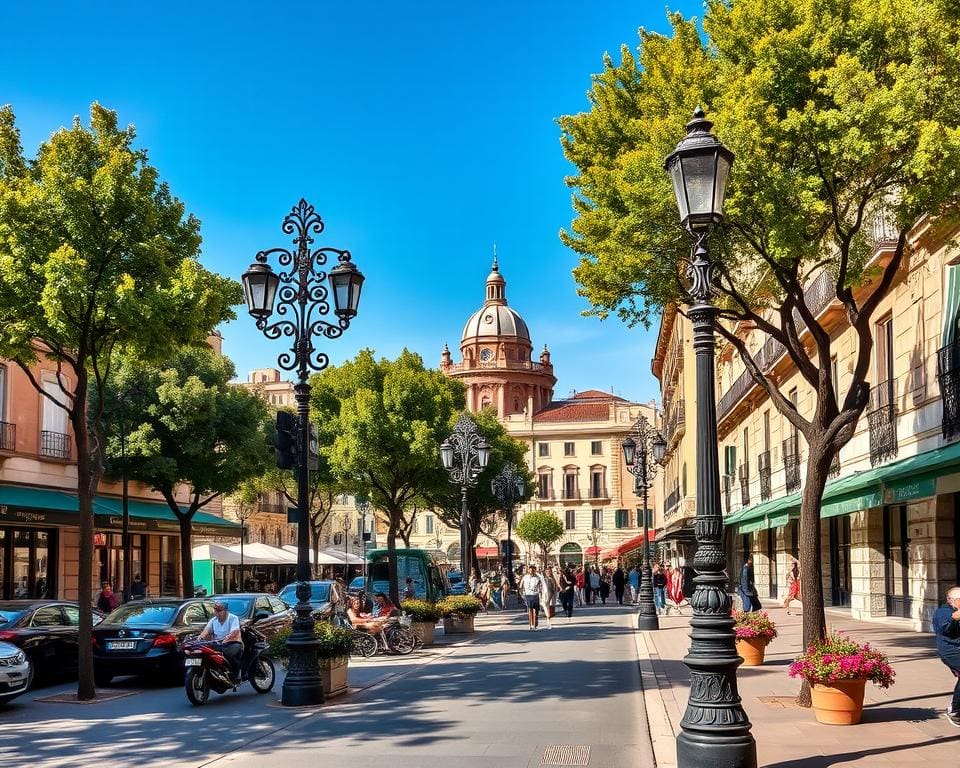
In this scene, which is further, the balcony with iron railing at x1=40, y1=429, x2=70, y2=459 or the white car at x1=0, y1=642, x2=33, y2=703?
the balcony with iron railing at x1=40, y1=429, x2=70, y2=459

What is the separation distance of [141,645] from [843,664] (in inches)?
415

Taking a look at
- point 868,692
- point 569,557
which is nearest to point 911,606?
point 868,692

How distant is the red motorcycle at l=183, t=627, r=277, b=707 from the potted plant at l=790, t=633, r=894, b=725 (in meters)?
7.55

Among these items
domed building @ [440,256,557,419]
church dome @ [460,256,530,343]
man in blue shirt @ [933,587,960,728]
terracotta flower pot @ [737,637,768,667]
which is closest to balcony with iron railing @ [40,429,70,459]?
terracotta flower pot @ [737,637,768,667]

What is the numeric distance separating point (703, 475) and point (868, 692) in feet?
19.2

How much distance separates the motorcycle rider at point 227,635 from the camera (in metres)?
13.9

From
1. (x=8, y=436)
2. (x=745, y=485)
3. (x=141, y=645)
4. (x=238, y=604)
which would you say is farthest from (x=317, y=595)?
(x=745, y=485)

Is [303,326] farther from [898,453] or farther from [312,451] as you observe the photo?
[898,453]

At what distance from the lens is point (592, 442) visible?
97.2 meters

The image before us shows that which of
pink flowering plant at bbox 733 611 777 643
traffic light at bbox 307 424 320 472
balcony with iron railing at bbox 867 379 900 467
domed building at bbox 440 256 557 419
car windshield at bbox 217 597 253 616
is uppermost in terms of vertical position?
domed building at bbox 440 256 557 419

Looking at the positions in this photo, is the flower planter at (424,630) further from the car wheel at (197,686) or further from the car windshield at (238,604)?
the car wheel at (197,686)

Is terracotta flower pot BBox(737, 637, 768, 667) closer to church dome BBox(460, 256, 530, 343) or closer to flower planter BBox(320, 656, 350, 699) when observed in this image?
flower planter BBox(320, 656, 350, 699)

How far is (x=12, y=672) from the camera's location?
13.2 metres

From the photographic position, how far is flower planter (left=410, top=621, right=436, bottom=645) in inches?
890
